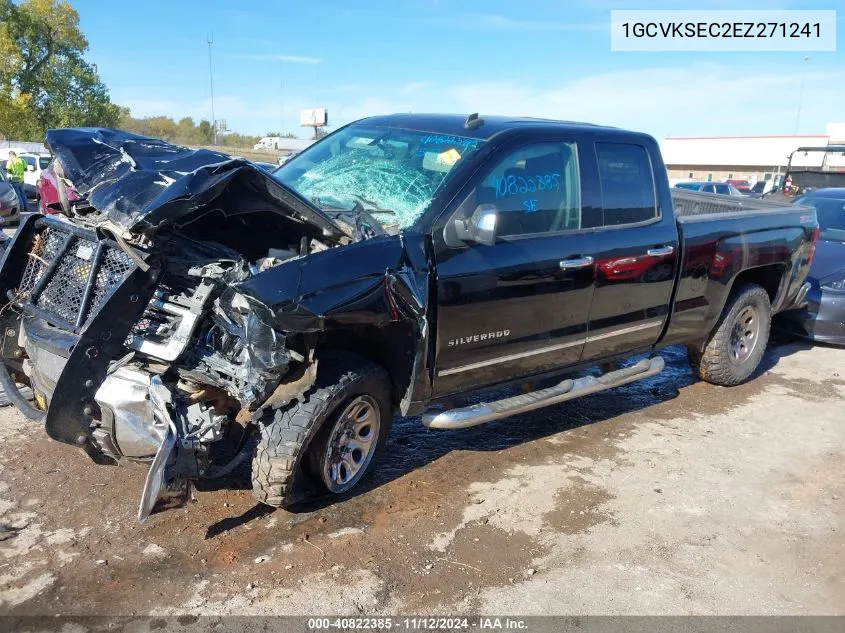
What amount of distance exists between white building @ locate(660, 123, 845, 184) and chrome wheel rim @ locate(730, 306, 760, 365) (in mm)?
41393

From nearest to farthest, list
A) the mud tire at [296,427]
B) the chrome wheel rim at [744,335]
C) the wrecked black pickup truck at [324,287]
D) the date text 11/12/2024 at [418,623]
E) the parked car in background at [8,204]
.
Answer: the date text 11/12/2024 at [418,623] → the wrecked black pickup truck at [324,287] → the mud tire at [296,427] → the chrome wheel rim at [744,335] → the parked car in background at [8,204]

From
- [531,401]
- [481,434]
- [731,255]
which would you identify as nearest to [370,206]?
[531,401]

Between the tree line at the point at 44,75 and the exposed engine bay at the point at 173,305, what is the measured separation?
38.8 meters

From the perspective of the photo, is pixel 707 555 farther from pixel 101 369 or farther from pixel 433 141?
pixel 101 369

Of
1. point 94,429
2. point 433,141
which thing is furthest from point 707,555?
point 94,429

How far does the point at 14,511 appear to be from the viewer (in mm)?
3604

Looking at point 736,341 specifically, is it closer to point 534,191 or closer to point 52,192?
point 534,191

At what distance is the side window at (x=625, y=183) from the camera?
15.2 feet

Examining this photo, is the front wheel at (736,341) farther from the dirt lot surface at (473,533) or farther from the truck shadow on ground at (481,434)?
the dirt lot surface at (473,533)

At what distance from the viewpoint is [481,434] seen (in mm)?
4969

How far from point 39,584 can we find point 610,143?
399cm

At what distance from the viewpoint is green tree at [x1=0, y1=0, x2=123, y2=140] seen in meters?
40.6

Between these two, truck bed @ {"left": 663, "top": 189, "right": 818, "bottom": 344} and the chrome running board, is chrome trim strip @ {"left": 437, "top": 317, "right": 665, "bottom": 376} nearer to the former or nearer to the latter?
the chrome running board

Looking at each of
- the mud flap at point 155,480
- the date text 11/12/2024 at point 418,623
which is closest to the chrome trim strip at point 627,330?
the date text 11/12/2024 at point 418,623
